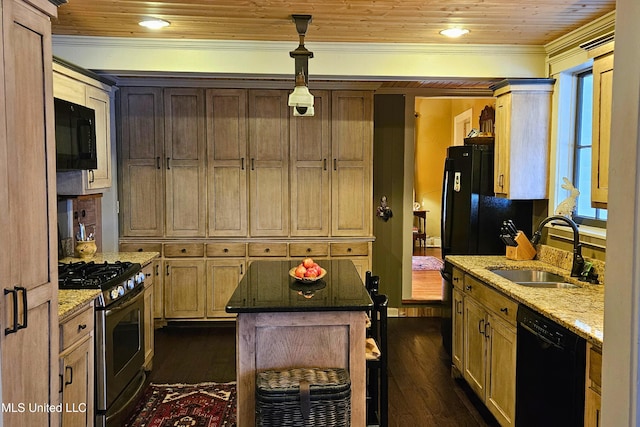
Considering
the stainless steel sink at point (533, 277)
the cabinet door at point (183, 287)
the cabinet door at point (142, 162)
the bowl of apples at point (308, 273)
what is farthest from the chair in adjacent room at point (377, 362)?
the cabinet door at point (142, 162)

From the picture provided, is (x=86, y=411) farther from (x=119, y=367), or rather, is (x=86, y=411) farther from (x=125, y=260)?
(x=125, y=260)

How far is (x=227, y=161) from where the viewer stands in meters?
5.04

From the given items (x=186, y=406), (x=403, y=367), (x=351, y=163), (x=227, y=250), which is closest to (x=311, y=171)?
(x=351, y=163)

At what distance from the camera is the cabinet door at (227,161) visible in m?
5.00

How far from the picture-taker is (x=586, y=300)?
2.60 m

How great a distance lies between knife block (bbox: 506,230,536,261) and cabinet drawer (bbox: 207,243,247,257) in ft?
8.09

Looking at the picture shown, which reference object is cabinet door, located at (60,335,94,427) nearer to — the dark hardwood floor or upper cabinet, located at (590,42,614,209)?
the dark hardwood floor

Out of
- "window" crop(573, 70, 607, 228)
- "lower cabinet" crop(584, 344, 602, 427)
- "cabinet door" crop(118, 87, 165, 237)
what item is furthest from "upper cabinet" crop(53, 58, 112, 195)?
"window" crop(573, 70, 607, 228)

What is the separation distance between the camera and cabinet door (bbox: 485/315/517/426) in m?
2.74

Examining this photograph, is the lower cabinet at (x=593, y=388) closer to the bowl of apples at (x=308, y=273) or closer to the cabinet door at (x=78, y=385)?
the bowl of apples at (x=308, y=273)

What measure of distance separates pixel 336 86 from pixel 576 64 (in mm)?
2185

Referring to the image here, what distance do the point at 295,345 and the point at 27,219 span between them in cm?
134

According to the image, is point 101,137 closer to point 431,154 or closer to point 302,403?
point 302,403

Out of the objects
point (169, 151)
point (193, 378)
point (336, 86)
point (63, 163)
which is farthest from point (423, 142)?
point (63, 163)
